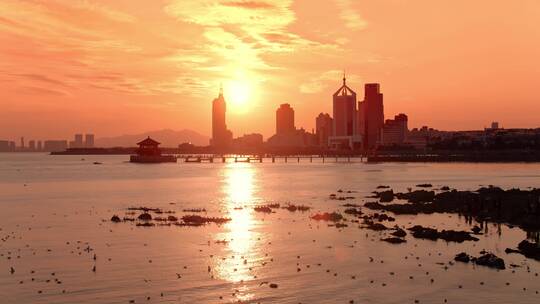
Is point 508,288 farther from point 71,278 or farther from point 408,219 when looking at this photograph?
point 408,219

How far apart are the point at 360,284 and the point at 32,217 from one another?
4104cm

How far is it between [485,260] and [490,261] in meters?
0.34

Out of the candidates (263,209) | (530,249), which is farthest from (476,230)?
(263,209)

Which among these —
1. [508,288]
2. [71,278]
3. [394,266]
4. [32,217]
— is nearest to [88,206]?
[32,217]

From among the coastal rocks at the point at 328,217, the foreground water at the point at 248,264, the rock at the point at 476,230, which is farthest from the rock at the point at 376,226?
the rock at the point at 476,230

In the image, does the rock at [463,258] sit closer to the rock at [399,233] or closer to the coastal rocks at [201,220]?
the rock at [399,233]

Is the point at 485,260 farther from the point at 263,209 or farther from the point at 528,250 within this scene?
the point at 263,209

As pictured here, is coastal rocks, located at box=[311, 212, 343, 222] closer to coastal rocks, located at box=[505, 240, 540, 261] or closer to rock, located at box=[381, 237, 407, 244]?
rock, located at box=[381, 237, 407, 244]

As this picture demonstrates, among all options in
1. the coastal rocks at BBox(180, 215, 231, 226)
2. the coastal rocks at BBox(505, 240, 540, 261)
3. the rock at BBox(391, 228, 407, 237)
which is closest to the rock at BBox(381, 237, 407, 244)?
the rock at BBox(391, 228, 407, 237)

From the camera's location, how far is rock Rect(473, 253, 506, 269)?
32656 millimetres

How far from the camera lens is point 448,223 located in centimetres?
5150

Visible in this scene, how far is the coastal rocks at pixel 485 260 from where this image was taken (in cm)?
3272

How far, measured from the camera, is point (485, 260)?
109 feet

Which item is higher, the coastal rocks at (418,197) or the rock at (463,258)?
the coastal rocks at (418,197)
